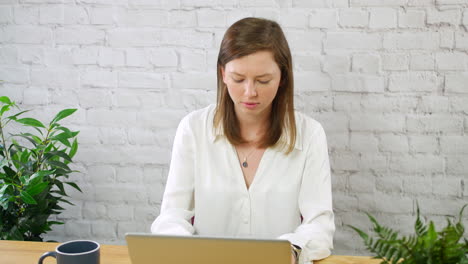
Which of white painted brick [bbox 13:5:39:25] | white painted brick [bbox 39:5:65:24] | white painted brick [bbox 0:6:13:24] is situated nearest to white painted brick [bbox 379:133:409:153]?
white painted brick [bbox 39:5:65:24]

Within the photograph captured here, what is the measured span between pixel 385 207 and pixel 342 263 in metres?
1.03

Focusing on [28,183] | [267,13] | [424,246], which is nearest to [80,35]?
[28,183]

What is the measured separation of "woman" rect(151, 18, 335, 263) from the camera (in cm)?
167

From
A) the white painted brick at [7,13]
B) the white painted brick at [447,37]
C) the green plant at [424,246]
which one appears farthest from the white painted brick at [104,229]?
the green plant at [424,246]

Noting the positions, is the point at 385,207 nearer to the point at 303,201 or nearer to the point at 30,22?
the point at 303,201

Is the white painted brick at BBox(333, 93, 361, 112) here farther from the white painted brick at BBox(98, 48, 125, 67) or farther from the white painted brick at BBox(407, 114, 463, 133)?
the white painted brick at BBox(98, 48, 125, 67)

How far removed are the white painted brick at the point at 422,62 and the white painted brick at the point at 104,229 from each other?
1.43 meters

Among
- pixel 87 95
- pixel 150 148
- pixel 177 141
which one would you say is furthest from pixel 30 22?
pixel 177 141

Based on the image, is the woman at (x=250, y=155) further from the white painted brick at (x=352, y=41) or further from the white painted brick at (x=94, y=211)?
the white painted brick at (x=94, y=211)

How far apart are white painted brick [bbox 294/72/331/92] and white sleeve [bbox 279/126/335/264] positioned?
15.1 inches

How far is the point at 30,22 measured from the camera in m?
2.36

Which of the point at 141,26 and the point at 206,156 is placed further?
the point at 141,26

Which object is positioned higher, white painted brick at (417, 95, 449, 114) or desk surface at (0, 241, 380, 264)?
white painted brick at (417, 95, 449, 114)

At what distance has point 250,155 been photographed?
1824 millimetres
